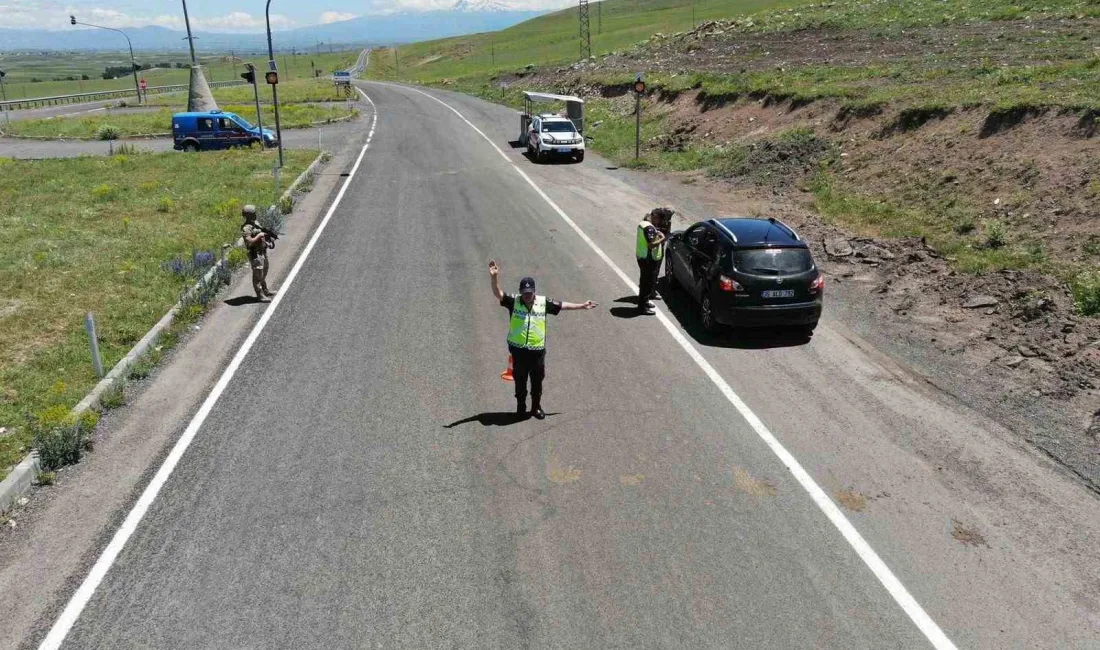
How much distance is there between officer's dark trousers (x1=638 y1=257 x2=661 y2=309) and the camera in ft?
41.4

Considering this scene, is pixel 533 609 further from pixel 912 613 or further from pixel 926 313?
pixel 926 313

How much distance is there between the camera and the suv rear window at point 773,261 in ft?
37.2

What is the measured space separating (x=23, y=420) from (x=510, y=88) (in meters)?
62.4

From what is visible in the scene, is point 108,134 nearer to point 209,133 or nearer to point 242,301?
point 209,133

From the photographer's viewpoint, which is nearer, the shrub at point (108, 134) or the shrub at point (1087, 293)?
the shrub at point (1087, 293)

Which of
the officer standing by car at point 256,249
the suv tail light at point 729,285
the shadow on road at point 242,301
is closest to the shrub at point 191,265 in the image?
the shadow on road at point 242,301

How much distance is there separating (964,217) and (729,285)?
7641 millimetres

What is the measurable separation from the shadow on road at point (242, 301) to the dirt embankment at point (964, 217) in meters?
10.8

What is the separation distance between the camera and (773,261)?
1141cm

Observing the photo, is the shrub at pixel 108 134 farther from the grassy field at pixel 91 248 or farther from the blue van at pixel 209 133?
the grassy field at pixel 91 248

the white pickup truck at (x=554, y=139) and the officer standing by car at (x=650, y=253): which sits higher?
the white pickup truck at (x=554, y=139)

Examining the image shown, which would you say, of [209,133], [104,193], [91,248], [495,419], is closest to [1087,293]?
[495,419]

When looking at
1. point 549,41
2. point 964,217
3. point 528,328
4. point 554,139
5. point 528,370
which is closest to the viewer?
point 528,328

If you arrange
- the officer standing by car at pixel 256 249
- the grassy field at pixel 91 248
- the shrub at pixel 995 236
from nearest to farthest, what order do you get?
the grassy field at pixel 91 248 < the officer standing by car at pixel 256 249 < the shrub at pixel 995 236
